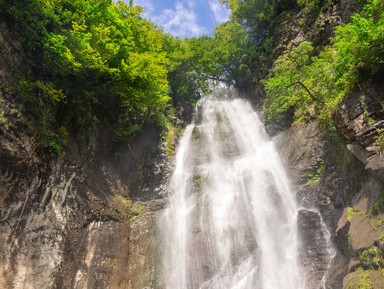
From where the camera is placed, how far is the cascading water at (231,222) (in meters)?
Answer: 10.2

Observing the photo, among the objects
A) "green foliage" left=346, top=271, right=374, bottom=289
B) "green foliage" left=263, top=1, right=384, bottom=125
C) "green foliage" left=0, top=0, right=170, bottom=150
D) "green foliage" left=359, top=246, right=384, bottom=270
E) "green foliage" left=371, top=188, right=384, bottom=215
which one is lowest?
"green foliage" left=346, top=271, right=374, bottom=289

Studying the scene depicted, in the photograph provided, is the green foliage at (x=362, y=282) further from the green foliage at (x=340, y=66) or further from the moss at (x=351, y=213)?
the green foliage at (x=340, y=66)

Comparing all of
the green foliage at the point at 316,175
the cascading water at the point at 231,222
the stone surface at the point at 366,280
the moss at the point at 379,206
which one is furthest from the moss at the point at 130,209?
the moss at the point at 379,206

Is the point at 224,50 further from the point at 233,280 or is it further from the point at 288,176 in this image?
the point at 233,280

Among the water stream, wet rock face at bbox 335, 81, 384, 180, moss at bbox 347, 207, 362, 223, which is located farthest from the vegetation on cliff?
the water stream

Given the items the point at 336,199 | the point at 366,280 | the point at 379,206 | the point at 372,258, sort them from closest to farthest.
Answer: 1. the point at 366,280
2. the point at 372,258
3. the point at 379,206
4. the point at 336,199

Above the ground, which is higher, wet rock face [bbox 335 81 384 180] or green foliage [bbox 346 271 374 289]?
wet rock face [bbox 335 81 384 180]

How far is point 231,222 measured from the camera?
11984mm

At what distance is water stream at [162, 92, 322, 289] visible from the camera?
1018 cm

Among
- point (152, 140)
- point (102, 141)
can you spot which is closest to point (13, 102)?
point (102, 141)

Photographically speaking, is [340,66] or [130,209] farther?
[130,209]

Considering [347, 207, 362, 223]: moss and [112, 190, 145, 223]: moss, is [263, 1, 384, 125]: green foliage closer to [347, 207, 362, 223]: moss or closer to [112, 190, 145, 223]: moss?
[347, 207, 362, 223]: moss

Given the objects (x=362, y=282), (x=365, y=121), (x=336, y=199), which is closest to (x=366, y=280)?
(x=362, y=282)

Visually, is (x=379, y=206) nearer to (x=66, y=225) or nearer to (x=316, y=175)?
(x=316, y=175)
